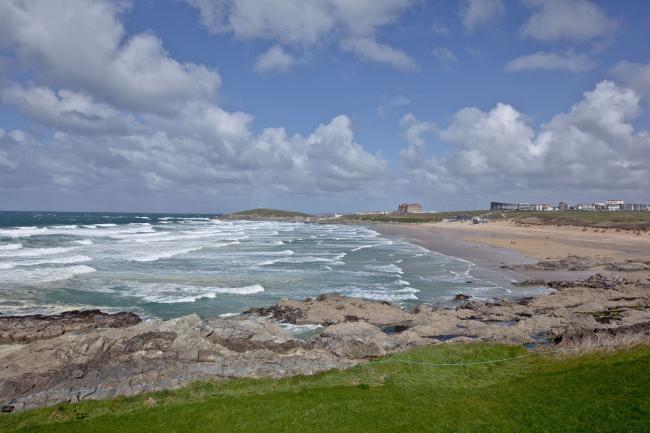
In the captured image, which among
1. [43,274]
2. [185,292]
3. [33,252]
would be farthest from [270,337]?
[33,252]

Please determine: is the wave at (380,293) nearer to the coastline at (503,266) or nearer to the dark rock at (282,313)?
the dark rock at (282,313)

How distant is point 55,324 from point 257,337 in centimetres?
1114

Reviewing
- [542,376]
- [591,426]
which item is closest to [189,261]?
[542,376]

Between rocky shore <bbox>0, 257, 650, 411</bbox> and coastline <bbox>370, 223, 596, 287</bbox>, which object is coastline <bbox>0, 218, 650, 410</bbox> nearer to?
rocky shore <bbox>0, 257, 650, 411</bbox>

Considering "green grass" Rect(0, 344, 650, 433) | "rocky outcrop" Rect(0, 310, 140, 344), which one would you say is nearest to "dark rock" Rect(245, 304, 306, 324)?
"rocky outcrop" Rect(0, 310, 140, 344)

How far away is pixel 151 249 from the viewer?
61750mm

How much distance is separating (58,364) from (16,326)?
8.61 metres

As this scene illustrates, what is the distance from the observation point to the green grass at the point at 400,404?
1100 centimetres

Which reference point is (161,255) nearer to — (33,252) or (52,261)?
(52,261)

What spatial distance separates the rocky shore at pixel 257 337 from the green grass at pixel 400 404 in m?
1.29

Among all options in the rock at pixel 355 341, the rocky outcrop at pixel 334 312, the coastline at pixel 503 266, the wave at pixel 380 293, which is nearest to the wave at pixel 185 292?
the rocky outcrop at pixel 334 312

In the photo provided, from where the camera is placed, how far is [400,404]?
12.6 meters

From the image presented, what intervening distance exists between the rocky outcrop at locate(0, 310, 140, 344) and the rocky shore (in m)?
0.05

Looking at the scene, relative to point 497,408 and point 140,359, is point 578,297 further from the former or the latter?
point 140,359
